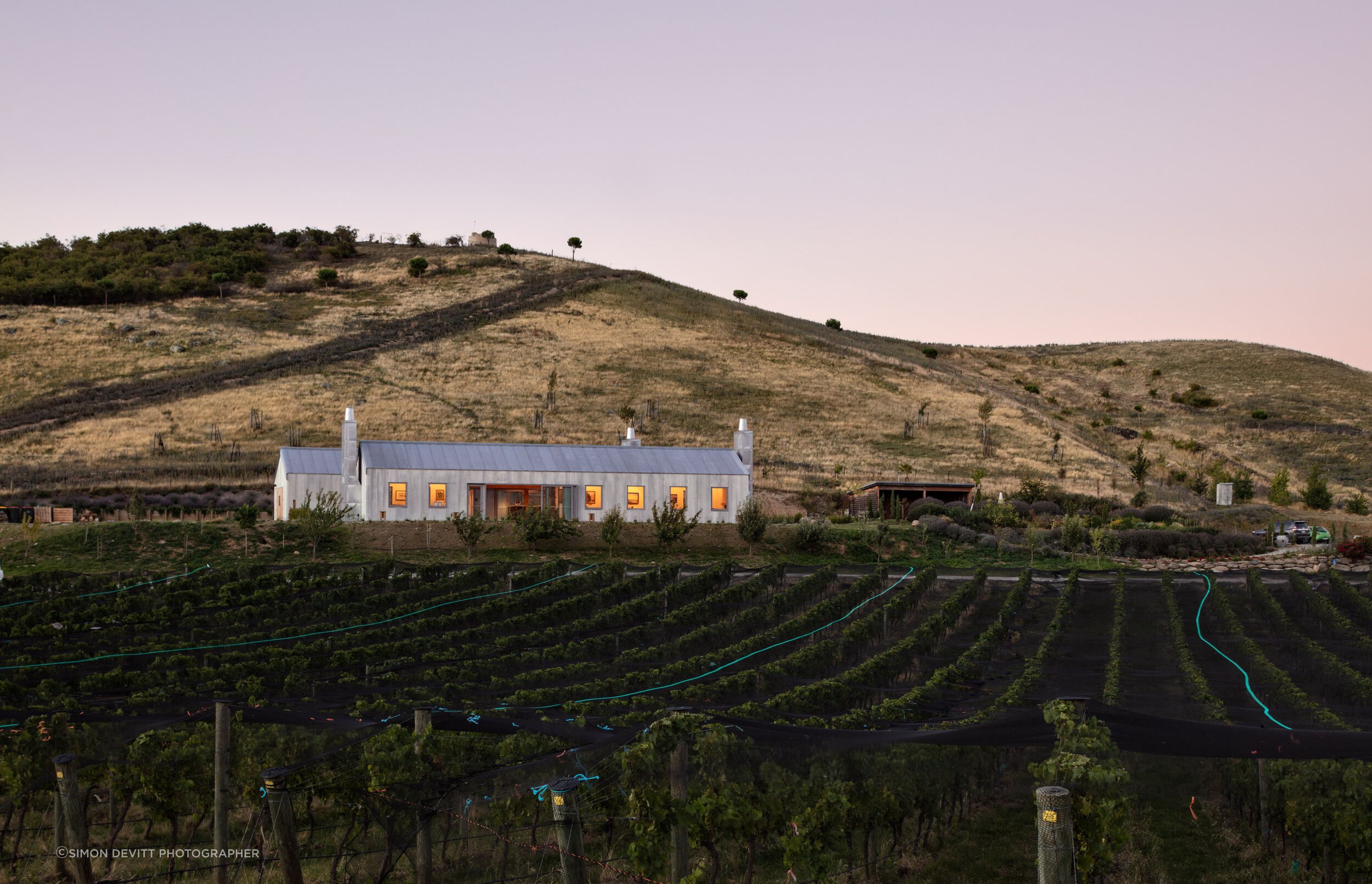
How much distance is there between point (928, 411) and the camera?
81.8 meters

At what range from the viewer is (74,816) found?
1300 cm

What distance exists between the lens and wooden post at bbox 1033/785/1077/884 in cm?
878

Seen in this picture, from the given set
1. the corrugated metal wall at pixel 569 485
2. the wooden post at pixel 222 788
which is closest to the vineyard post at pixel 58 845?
the wooden post at pixel 222 788

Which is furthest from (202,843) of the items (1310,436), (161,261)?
(161,261)

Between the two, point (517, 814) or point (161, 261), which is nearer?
point (517, 814)

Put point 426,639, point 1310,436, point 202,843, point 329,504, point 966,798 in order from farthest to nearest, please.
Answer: point 1310,436
point 329,504
point 426,639
point 966,798
point 202,843

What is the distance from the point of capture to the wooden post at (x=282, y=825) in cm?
1155

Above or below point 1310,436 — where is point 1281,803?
below

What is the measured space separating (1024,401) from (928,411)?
1727 cm

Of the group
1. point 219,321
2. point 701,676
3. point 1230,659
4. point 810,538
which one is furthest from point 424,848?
point 219,321

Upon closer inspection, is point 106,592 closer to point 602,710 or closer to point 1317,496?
point 602,710

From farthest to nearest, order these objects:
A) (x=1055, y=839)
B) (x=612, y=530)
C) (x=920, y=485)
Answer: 1. (x=920, y=485)
2. (x=612, y=530)
3. (x=1055, y=839)

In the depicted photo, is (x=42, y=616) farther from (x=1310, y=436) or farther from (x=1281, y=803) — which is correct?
(x=1310, y=436)

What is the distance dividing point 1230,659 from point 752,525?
19.7 m
